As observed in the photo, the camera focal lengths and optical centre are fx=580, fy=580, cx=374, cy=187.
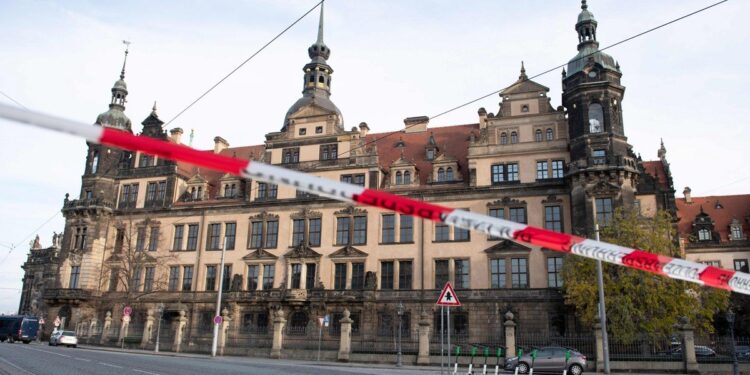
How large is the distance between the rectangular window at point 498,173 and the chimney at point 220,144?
28939 millimetres

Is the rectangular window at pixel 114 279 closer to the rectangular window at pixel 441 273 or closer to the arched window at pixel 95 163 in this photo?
the arched window at pixel 95 163

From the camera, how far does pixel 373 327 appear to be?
3922 centimetres

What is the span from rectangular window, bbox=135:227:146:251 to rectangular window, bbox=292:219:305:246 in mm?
13749

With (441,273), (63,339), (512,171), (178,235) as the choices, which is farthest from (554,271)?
(63,339)

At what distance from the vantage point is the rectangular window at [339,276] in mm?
41812

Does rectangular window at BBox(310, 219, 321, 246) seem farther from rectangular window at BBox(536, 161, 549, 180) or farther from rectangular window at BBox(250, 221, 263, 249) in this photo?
rectangular window at BBox(536, 161, 549, 180)

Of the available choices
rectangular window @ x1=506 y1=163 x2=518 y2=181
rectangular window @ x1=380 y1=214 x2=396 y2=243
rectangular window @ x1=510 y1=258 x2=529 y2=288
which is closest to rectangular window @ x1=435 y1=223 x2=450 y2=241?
rectangular window @ x1=380 y1=214 x2=396 y2=243

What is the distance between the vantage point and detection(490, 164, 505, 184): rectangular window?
40.1m

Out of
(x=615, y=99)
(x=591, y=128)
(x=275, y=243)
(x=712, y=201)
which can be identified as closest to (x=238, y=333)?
(x=275, y=243)

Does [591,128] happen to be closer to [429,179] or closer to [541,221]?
[541,221]

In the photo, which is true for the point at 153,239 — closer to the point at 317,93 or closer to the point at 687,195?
the point at 317,93

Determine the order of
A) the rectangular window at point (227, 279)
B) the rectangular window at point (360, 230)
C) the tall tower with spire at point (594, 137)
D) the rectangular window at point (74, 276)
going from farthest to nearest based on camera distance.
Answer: the rectangular window at point (74, 276) < the rectangular window at point (227, 279) < the rectangular window at point (360, 230) < the tall tower with spire at point (594, 137)

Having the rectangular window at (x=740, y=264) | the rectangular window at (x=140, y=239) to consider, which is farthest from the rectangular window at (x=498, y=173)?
the rectangular window at (x=740, y=264)

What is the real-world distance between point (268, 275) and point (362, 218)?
8410 mm
